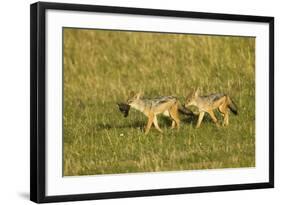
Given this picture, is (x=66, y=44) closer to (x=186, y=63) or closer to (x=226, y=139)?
(x=186, y=63)

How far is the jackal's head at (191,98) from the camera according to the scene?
19.4 ft

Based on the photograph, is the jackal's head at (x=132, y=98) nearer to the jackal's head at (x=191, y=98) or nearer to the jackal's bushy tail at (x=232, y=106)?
the jackal's head at (x=191, y=98)

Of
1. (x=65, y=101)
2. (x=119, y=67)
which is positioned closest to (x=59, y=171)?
(x=65, y=101)

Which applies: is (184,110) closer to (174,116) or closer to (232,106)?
(174,116)

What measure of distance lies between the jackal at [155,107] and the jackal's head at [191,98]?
0.08 meters

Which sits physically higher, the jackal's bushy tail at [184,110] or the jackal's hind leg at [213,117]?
the jackal's bushy tail at [184,110]

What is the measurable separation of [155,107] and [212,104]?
0.43m

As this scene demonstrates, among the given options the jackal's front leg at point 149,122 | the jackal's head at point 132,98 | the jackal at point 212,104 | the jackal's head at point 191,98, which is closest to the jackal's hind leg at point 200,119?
the jackal at point 212,104

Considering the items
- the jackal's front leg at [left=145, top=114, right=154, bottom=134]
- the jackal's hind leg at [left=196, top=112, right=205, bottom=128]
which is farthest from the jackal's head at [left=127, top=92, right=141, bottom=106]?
the jackal's hind leg at [left=196, top=112, right=205, bottom=128]

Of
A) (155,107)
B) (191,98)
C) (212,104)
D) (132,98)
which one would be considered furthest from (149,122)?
(212,104)

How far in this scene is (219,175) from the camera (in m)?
6.00

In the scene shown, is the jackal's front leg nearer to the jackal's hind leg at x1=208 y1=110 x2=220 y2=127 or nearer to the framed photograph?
the framed photograph

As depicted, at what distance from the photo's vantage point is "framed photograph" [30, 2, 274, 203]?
5.41 metres

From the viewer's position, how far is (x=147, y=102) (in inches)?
227
